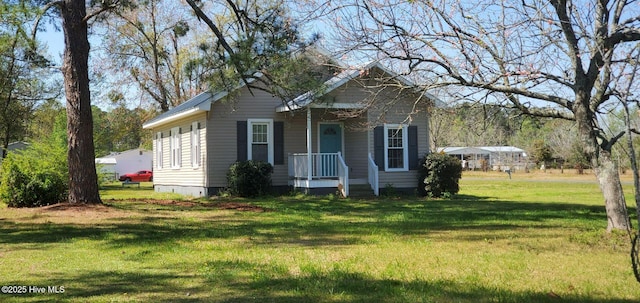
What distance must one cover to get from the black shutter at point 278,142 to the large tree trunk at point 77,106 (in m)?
7.43

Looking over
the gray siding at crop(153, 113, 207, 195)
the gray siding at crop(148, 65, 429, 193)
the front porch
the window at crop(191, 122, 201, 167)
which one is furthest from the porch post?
the window at crop(191, 122, 201, 167)

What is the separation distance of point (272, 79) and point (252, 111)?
6.40 m

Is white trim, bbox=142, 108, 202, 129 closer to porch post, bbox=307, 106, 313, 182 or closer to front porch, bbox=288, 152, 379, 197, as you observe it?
porch post, bbox=307, 106, 313, 182

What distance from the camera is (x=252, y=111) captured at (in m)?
20.0

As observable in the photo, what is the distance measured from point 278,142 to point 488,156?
59390 millimetres

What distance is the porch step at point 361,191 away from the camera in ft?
62.7

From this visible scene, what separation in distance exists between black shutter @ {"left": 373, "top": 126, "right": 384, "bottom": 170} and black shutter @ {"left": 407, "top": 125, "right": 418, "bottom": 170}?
104 centimetres

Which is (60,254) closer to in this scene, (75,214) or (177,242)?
(177,242)

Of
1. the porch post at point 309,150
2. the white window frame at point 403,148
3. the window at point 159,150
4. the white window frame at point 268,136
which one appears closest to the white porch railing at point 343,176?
the porch post at point 309,150

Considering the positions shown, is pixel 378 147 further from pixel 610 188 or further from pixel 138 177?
pixel 138 177

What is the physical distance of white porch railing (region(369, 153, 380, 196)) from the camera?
19125mm

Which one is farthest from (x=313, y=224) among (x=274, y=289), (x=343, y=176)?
(x=343, y=176)

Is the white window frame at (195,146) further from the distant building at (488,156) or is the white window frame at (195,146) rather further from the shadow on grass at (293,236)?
the distant building at (488,156)

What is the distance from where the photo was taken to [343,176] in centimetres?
1870
